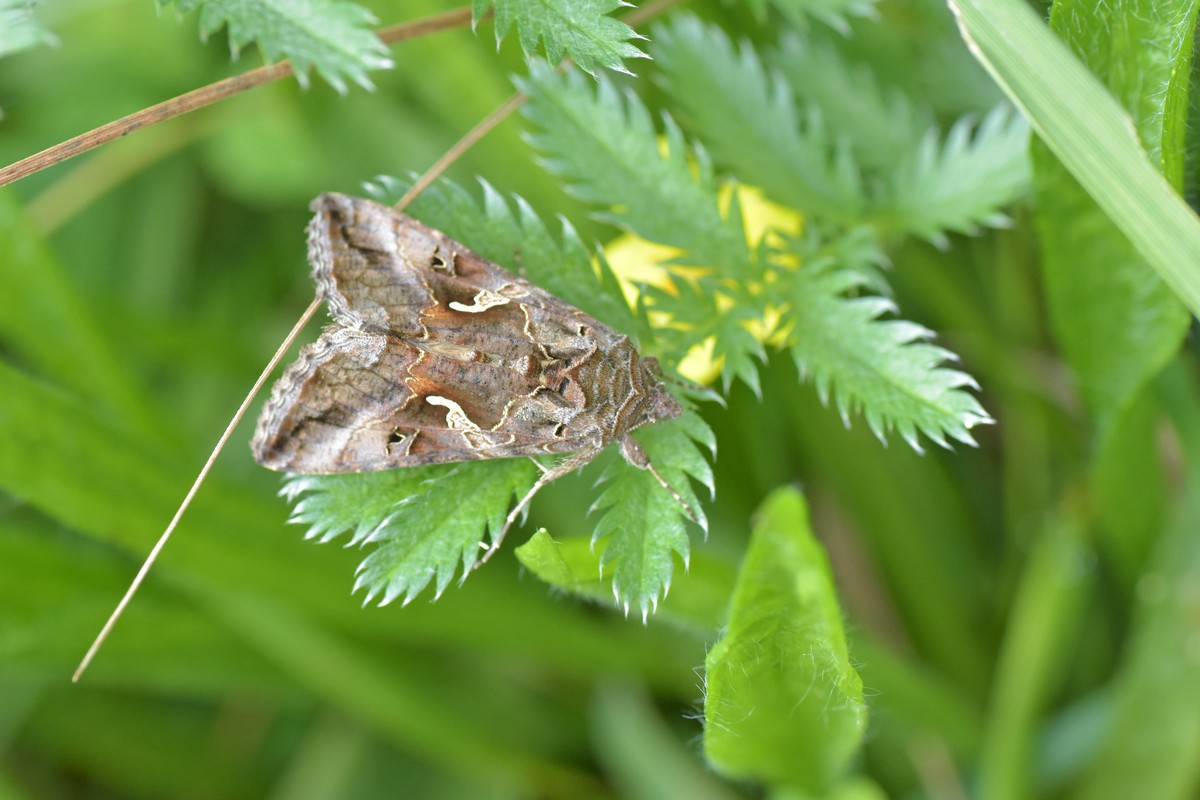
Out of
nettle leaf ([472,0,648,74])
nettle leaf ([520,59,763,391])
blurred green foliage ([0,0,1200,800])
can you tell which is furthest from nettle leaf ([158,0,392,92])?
nettle leaf ([520,59,763,391])

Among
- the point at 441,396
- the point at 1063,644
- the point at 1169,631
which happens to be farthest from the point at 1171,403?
the point at 441,396

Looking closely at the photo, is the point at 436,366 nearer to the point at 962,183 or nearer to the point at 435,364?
the point at 435,364

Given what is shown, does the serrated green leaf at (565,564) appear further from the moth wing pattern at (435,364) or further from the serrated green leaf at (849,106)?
the serrated green leaf at (849,106)

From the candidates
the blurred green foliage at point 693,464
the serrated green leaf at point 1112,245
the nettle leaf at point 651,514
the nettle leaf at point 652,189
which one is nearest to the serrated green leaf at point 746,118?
the blurred green foliage at point 693,464

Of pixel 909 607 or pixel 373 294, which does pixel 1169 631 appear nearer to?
pixel 909 607

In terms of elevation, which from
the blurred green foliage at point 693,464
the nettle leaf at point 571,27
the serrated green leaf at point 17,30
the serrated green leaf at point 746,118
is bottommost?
the blurred green foliage at point 693,464

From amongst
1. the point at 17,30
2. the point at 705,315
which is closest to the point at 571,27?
the point at 705,315

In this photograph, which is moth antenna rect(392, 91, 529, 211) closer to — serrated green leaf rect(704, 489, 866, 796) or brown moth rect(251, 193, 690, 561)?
brown moth rect(251, 193, 690, 561)
